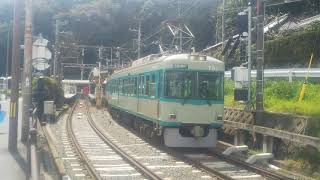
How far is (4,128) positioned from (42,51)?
591cm

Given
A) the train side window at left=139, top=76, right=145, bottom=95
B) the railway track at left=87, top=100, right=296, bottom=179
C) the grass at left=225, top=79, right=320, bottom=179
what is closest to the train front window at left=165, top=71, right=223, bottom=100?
the railway track at left=87, top=100, right=296, bottom=179

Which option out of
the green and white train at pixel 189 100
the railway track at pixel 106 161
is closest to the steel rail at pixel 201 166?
the green and white train at pixel 189 100

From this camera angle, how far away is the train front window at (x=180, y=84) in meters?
14.8

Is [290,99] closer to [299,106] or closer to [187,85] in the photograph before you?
[299,106]

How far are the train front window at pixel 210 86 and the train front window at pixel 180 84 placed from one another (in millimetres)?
248

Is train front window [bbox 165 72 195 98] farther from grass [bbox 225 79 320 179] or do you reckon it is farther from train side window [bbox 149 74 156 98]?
grass [bbox 225 79 320 179]

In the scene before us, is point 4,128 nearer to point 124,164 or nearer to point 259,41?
point 124,164

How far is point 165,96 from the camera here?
14.8m

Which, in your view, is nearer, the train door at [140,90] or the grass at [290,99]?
the grass at [290,99]

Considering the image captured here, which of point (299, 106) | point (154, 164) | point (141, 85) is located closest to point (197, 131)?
point (154, 164)

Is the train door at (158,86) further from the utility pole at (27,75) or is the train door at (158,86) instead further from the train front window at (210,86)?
the utility pole at (27,75)

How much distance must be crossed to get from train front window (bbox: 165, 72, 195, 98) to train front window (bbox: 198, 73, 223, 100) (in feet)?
0.81

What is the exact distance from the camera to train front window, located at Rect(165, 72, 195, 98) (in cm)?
1484

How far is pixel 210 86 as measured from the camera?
1509 centimetres
